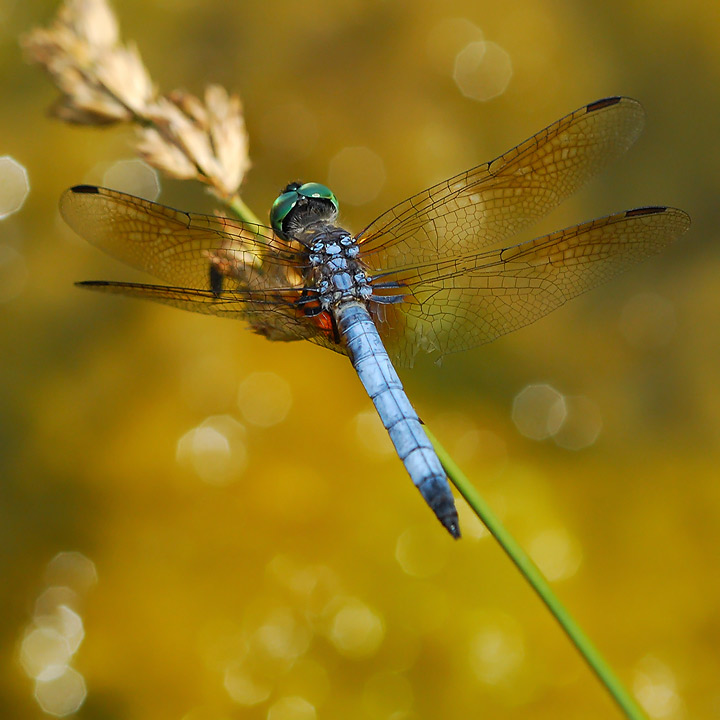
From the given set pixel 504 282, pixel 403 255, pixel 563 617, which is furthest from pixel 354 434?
pixel 563 617

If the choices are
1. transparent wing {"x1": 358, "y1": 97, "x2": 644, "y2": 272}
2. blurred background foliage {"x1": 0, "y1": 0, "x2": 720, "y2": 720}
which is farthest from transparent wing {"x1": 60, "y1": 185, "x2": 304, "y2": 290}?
blurred background foliage {"x1": 0, "y1": 0, "x2": 720, "y2": 720}

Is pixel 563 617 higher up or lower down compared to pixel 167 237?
lower down

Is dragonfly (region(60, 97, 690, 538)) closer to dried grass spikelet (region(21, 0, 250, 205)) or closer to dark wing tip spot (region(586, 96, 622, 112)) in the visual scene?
dark wing tip spot (region(586, 96, 622, 112))

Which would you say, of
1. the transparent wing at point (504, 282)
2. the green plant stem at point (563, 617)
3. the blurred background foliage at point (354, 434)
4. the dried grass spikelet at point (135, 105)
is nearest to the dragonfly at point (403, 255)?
the transparent wing at point (504, 282)

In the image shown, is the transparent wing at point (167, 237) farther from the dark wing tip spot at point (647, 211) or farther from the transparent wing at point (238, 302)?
the dark wing tip spot at point (647, 211)

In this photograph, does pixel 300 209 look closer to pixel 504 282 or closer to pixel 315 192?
pixel 315 192

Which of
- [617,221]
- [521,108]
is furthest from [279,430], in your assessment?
[521,108]

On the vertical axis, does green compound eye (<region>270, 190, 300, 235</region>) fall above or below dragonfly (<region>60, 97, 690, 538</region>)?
above
